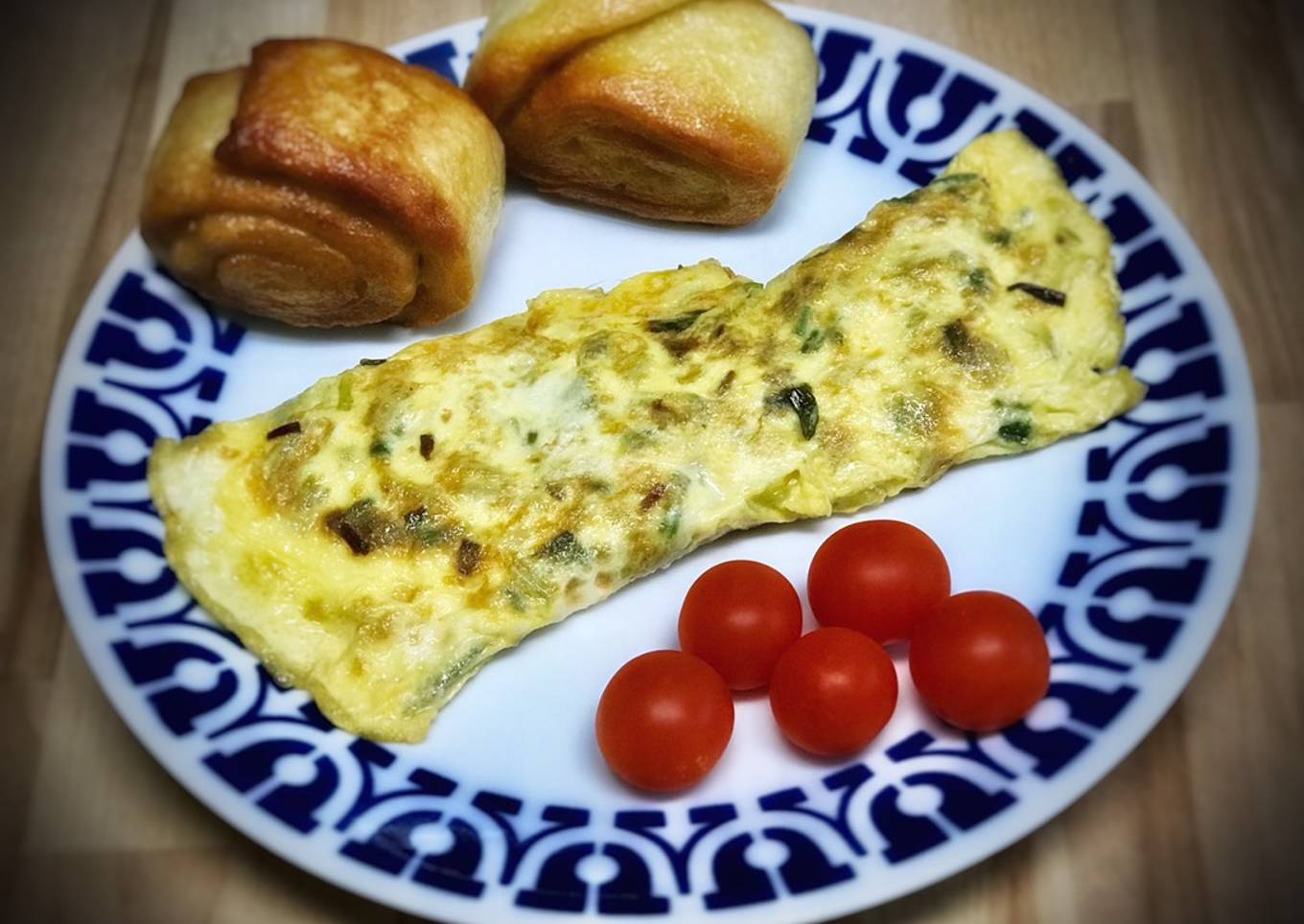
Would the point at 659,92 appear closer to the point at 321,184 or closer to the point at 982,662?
the point at 321,184

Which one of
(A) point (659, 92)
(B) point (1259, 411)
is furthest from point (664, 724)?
(B) point (1259, 411)

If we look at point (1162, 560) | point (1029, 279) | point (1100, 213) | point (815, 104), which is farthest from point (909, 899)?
point (815, 104)

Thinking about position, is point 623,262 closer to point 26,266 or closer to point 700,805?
point 700,805

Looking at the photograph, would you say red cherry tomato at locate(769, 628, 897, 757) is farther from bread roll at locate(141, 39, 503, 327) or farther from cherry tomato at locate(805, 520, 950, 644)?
bread roll at locate(141, 39, 503, 327)

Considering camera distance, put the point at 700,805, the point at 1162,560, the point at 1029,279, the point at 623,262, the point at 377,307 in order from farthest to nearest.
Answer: the point at 623,262 → the point at 377,307 → the point at 1029,279 → the point at 1162,560 → the point at 700,805

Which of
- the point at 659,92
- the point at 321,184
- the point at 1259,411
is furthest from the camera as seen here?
the point at 1259,411

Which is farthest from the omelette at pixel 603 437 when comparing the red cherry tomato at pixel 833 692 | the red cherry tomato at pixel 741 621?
the red cherry tomato at pixel 833 692
